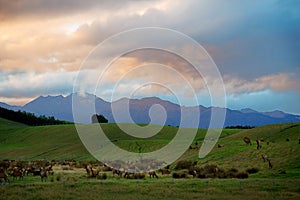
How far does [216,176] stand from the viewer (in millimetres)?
46531

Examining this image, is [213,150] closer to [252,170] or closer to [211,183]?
[252,170]

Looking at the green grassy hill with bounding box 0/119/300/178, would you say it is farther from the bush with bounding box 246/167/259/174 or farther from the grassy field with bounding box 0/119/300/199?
the bush with bounding box 246/167/259/174

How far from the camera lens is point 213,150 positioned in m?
70.9

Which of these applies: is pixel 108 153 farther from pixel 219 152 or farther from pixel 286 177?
pixel 286 177

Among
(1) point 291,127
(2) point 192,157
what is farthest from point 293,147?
(1) point 291,127

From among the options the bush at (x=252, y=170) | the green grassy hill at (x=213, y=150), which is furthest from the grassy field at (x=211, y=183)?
the bush at (x=252, y=170)

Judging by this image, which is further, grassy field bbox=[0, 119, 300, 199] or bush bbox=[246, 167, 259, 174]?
bush bbox=[246, 167, 259, 174]

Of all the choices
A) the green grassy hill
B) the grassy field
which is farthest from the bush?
the grassy field

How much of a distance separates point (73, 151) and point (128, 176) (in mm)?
68068

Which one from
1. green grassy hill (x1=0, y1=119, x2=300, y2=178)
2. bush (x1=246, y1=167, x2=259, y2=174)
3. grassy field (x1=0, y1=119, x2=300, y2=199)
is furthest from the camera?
green grassy hill (x1=0, y1=119, x2=300, y2=178)

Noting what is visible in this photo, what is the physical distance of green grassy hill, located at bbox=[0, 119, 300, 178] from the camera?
2038 inches

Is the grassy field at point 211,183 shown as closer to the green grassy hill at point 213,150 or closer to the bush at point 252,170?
the green grassy hill at point 213,150

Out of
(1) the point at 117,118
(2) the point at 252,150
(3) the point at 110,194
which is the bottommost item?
(3) the point at 110,194

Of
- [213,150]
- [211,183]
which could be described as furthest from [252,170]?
[213,150]
